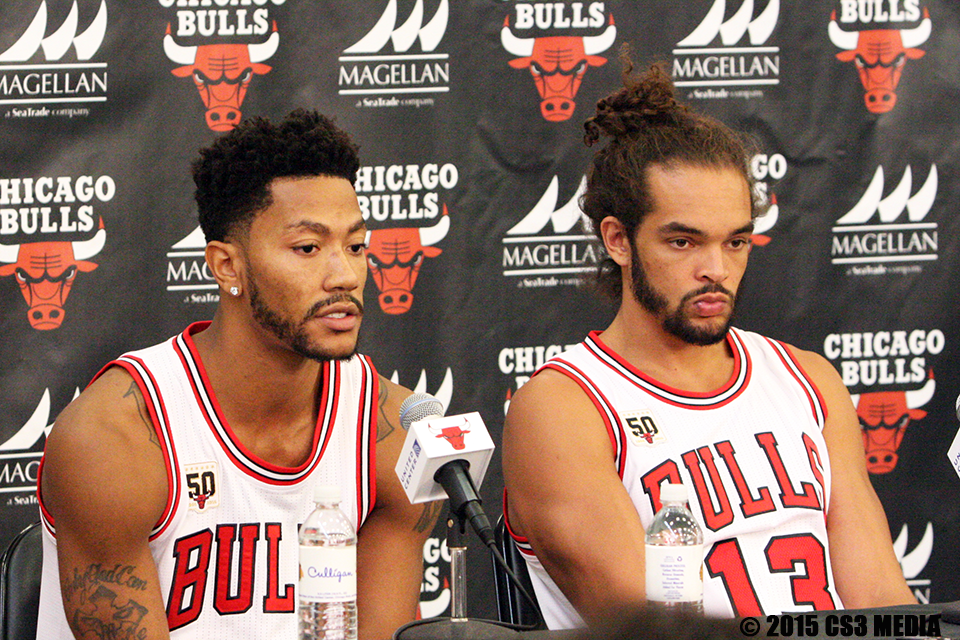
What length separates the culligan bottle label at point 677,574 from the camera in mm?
1289

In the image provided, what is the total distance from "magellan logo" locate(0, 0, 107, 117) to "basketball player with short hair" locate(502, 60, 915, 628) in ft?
4.59

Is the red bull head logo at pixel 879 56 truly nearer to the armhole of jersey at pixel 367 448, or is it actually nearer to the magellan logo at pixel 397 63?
the magellan logo at pixel 397 63

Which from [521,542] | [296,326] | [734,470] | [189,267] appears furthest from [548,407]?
[189,267]

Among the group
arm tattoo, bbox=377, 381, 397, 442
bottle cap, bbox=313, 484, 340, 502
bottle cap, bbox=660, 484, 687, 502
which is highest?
arm tattoo, bbox=377, 381, 397, 442

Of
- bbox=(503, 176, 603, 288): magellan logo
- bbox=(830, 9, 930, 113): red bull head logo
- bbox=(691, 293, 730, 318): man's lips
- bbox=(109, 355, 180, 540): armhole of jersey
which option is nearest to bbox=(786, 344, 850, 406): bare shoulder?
bbox=(691, 293, 730, 318): man's lips

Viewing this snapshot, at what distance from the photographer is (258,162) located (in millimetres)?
1954

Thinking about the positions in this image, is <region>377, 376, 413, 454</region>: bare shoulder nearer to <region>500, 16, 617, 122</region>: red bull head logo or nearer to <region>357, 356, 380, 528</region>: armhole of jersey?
<region>357, 356, 380, 528</region>: armhole of jersey

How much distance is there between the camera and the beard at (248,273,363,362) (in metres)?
1.91

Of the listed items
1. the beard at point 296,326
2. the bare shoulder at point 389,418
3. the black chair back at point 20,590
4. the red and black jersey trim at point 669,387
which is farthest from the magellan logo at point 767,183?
the black chair back at point 20,590

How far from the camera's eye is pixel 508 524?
2008mm

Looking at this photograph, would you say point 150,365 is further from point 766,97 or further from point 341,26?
point 766,97

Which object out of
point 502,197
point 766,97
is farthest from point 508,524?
point 766,97

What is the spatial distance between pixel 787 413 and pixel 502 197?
1.11 metres

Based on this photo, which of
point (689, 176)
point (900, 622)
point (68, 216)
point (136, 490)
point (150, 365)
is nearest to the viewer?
point (900, 622)
